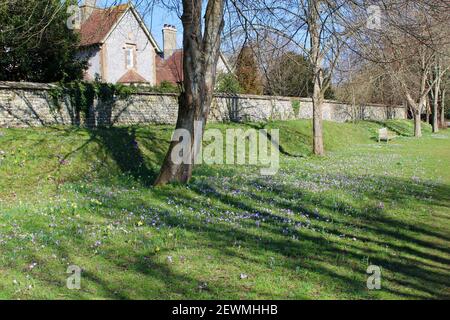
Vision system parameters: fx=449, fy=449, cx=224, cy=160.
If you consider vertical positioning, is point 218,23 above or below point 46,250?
above

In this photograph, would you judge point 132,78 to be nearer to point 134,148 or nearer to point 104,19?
point 134,148

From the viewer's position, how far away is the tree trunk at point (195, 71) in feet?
36.4

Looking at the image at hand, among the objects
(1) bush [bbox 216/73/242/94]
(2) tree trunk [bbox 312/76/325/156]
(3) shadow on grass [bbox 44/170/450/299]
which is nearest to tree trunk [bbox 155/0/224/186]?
(3) shadow on grass [bbox 44/170/450/299]

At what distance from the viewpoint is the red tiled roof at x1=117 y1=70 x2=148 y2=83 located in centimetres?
4034

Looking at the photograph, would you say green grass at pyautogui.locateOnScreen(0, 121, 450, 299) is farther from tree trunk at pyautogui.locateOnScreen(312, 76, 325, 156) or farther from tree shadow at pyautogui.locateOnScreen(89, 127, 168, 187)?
tree trunk at pyautogui.locateOnScreen(312, 76, 325, 156)

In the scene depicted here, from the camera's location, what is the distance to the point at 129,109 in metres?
22.9

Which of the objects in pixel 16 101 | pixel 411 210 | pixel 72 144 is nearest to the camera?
pixel 411 210

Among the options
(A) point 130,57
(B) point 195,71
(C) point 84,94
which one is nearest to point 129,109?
(C) point 84,94

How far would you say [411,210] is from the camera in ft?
32.2
